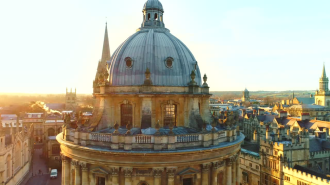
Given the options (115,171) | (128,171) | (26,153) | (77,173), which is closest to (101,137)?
(115,171)

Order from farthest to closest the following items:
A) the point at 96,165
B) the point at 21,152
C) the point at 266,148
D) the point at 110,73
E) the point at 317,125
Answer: the point at 317,125 → the point at 21,152 → the point at 266,148 → the point at 110,73 → the point at 96,165

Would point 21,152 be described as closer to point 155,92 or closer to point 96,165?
point 96,165

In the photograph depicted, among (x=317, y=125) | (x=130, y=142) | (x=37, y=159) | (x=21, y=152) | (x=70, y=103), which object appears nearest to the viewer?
(x=130, y=142)

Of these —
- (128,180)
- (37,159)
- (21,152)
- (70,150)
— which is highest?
(70,150)

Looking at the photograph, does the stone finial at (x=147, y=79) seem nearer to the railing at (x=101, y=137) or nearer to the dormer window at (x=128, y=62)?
the dormer window at (x=128, y=62)

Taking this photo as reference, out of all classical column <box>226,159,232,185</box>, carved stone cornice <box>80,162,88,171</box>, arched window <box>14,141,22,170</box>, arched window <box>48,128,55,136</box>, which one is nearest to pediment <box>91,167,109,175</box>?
carved stone cornice <box>80,162,88,171</box>

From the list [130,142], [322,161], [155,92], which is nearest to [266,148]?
[322,161]

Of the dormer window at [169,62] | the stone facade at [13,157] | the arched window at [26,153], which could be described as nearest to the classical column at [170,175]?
the dormer window at [169,62]
